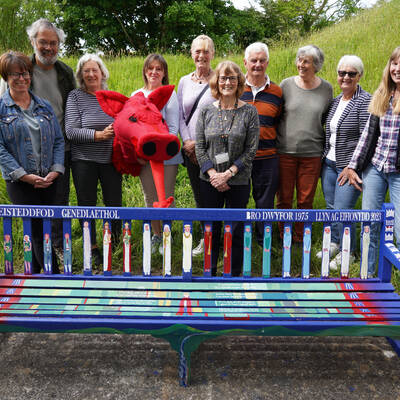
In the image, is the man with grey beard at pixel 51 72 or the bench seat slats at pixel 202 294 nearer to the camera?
the bench seat slats at pixel 202 294

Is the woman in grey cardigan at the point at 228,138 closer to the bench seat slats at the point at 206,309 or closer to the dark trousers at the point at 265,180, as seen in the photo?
the dark trousers at the point at 265,180

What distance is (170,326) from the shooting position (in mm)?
2406

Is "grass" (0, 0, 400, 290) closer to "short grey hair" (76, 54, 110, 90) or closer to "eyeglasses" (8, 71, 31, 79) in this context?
"short grey hair" (76, 54, 110, 90)

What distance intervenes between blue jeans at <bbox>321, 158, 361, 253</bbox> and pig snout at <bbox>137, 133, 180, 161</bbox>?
167 cm

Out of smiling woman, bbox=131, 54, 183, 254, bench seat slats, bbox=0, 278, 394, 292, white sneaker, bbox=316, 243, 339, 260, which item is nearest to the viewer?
bench seat slats, bbox=0, 278, 394, 292

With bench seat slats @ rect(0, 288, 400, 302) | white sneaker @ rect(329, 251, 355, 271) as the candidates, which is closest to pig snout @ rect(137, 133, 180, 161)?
bench seat slats @ rect(0, 288, 400, 302)

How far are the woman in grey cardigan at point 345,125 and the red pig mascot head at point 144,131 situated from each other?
1.47 meters

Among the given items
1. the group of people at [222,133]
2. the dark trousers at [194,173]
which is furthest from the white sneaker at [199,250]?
the dark trousers at [194,173]

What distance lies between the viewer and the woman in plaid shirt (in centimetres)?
311

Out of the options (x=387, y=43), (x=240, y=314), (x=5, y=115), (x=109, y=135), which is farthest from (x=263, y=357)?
(x=387, y=43)

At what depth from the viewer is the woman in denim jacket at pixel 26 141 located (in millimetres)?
3094

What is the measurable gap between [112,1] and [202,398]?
22114 millimetres

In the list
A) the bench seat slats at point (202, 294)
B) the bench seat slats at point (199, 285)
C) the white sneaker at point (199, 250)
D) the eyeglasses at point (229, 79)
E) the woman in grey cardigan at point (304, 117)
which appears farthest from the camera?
the white sneaker at point (199, 250)

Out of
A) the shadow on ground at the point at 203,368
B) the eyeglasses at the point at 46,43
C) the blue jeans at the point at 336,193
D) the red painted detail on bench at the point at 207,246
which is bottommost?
the shadow on ground at the point at 203,368
